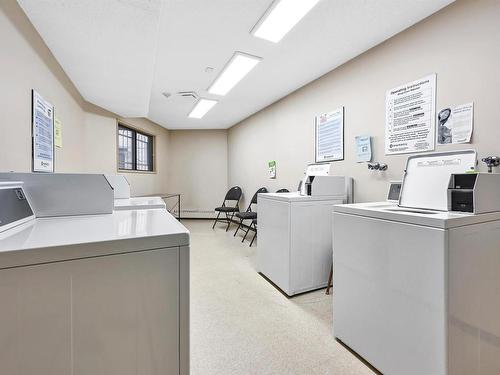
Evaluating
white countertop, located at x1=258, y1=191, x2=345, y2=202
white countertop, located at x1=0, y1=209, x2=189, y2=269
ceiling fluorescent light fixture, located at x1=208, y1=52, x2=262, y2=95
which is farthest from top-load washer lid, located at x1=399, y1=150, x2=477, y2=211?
ceiling fluorescent light fixture, located at x1=208, y1=52, x2=262, y2=95

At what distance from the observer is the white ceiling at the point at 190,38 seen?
1.68 metres

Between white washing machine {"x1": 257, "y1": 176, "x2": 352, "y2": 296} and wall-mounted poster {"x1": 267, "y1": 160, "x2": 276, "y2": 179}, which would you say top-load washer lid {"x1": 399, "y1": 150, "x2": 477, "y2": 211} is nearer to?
white washing machine {"x1": 257, "y1": 176, "x2": 352, "y2": 296}

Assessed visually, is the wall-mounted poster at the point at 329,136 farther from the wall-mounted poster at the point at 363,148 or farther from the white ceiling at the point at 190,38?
the white ceiling at the point at 190,38

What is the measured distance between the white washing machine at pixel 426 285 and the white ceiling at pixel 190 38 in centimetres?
122

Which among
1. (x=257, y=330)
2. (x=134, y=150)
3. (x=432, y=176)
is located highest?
(x=134, y=150)

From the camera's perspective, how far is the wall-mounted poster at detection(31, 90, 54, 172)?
1866 millimetres

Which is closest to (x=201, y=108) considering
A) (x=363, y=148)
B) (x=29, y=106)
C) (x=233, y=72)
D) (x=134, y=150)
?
(x=233, y=72)

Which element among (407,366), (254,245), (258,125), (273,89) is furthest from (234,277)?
(258,125)

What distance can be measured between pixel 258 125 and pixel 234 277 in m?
2.80

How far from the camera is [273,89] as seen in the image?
3.34 metres

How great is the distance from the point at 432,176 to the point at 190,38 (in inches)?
84.3

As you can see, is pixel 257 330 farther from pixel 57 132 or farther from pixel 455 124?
pixel 57 132

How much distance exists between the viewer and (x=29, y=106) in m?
1.80

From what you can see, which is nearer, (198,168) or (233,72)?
(233,72)
